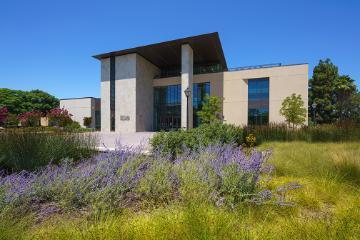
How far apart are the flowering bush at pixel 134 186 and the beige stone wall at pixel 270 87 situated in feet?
92.2

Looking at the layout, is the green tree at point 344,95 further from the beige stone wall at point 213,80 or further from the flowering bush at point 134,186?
the flowering bush at point 134,186

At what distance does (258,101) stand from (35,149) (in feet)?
98.6

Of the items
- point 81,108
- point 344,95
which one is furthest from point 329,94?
point 81,108

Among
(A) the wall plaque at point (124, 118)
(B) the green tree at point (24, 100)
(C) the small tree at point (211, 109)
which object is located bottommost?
(A) the wall plaque at point (124, 118)

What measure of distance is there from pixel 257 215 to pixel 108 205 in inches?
81.1

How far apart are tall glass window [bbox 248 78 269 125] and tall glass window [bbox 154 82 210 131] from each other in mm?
6786

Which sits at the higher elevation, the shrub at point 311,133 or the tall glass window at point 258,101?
the tall glass window at point 258,101

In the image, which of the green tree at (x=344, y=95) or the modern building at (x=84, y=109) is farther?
the modern building at (x=84, y=109)

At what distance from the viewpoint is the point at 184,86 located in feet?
99.5

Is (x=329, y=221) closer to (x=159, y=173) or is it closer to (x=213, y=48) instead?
(x=159, y=173)

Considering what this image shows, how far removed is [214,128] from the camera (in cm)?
914

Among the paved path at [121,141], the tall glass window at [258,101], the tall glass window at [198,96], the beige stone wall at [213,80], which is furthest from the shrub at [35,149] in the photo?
the tall glass window at [258,101]

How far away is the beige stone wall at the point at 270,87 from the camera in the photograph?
2787 centimetres

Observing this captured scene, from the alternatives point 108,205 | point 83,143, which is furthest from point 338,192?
point 83,143
